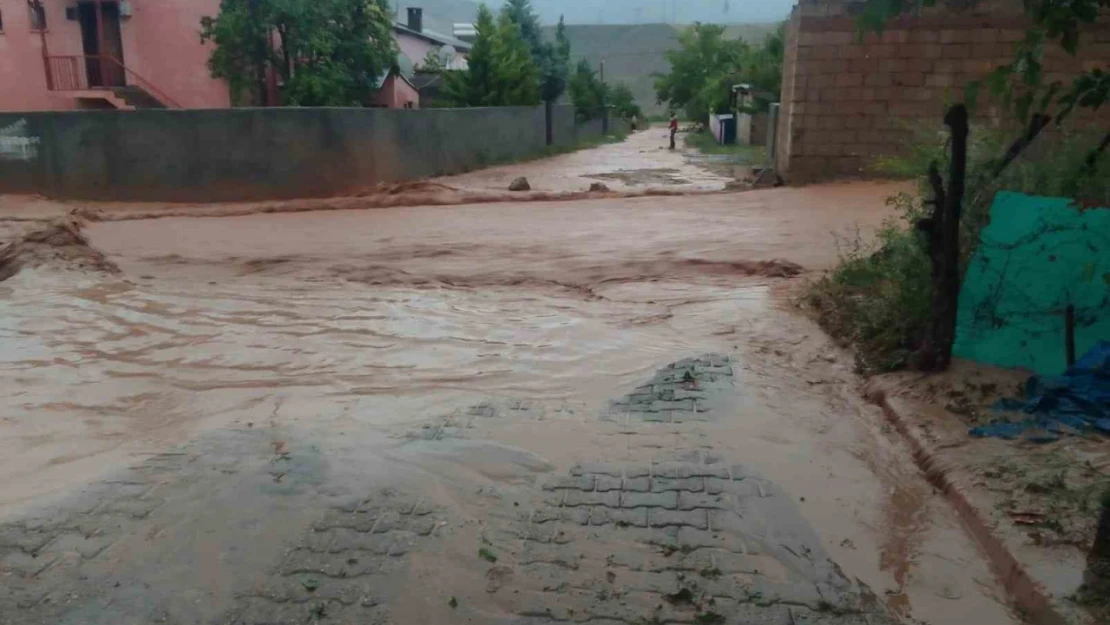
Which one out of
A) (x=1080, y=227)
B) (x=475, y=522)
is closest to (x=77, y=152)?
(x=475, y=522)

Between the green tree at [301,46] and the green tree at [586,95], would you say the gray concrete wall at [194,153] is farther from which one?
the green tree at [586,95]

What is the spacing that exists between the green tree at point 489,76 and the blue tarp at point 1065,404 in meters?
26.3

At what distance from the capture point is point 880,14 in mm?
2562

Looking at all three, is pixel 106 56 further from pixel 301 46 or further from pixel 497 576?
pixel 497 576

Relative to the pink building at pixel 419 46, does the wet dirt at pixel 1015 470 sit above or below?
below

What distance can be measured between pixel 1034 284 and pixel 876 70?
11.4m

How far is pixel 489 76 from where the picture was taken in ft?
98.1

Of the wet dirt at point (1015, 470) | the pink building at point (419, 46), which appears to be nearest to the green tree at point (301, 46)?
the pink building at point (419, 46)

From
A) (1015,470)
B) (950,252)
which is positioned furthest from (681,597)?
(950,252)

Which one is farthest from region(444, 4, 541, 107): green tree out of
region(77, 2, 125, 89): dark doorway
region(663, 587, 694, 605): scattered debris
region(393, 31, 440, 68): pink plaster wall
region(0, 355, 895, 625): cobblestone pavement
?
region(663, 587, 694, 605): scattered debris

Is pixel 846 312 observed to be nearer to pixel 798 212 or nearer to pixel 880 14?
pixel 880 14

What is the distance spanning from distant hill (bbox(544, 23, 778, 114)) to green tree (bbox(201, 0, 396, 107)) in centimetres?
6315

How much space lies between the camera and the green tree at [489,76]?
1177 inches

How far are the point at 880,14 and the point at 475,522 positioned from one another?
8.49 feet
